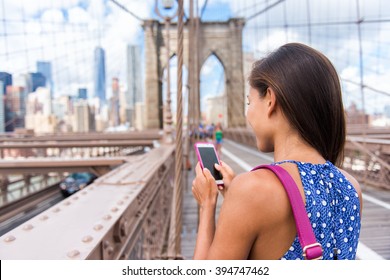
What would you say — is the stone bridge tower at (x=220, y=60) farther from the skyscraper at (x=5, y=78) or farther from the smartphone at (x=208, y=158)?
the smartphone at (x=208, y=158)

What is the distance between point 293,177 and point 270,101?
14cm

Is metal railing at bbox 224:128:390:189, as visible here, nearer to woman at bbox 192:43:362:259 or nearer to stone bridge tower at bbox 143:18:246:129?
woman at bbox 192:43:362:259

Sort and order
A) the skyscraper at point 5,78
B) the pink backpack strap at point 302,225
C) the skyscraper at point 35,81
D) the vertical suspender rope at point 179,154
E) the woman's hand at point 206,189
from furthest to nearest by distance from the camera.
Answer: the skyscraper at point 35,81 → the vertical suspender rope at point 179,154 → the skyscraper at point 5,78 → the woman's hand at point 206,189 → the pink backpack strap at point 302,225

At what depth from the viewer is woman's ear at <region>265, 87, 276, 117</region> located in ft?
1.92

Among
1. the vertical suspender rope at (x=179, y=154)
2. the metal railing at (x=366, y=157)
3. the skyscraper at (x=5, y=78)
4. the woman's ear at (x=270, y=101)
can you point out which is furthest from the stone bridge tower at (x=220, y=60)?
the woman's ear at (x=270, y=101)

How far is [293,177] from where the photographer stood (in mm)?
530

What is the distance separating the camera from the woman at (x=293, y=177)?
502mm

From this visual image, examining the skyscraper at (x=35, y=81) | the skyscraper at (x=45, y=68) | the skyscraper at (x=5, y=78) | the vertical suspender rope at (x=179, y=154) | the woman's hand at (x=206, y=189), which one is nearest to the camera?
the woman's hand at (x=206, y=189)

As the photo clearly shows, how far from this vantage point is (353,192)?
61cm

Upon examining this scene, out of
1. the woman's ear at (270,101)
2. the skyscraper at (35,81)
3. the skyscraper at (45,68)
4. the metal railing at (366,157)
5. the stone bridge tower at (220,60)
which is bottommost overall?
the metal railing at (366,157)
